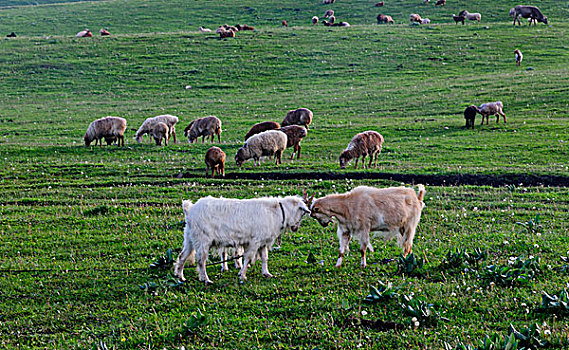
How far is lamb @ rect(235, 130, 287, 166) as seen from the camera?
23766 millimetres

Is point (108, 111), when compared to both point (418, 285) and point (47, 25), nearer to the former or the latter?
point (418, 285)

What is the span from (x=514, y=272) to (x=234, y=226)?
5.32 m

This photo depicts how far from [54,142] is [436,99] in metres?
25.8

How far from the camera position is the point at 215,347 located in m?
8.05

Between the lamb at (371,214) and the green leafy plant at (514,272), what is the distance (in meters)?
2.04

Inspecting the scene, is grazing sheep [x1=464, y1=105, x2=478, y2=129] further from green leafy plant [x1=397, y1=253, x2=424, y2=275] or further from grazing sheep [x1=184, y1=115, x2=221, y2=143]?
green leafy plant [x1=397, y1=253, x2=424, y2=275]

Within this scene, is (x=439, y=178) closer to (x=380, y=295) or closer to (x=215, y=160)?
(x=215, y=160)

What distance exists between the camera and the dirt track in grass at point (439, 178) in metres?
19.7

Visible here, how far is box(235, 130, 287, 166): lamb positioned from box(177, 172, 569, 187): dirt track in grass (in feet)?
7.69

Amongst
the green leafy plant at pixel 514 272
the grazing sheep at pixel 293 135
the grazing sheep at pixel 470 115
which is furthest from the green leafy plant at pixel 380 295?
the grazing sheep at pixel 470 115

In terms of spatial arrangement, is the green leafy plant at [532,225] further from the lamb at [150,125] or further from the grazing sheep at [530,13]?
the grazing sheep at [530,13]

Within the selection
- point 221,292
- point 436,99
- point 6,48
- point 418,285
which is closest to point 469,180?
point 418,285

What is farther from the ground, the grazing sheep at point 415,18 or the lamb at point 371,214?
the grazing sheep at point 415,18

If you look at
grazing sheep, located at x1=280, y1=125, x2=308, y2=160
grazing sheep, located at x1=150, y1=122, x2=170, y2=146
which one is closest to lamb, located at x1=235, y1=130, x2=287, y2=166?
grazing sheep, located at x1=280, y1=125, x2=308, y2=160
